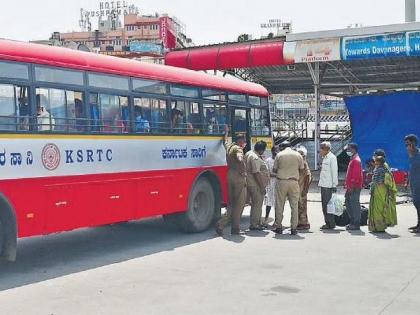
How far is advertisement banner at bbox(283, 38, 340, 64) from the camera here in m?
19.8

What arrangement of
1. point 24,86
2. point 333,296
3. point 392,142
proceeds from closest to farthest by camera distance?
point 333,296 < point 24,86 < point 392,142

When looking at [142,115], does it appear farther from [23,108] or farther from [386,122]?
[386,122]

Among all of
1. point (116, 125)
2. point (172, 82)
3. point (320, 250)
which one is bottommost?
point (320, 250)

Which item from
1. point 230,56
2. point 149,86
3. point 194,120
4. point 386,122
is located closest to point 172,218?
point 194,120

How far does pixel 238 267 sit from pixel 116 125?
2898 millimetres

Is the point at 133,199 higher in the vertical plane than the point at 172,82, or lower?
lower

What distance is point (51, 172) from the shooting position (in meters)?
7.79

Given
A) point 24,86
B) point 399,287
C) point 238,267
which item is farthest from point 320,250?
point 24,86

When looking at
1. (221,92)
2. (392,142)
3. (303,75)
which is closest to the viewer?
(221,92)

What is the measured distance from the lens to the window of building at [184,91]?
1059cm

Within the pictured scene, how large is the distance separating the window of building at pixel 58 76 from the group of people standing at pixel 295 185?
11.2 ft

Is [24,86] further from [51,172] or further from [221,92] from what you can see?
[221,92]

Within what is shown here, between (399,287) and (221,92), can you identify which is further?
(221,92)

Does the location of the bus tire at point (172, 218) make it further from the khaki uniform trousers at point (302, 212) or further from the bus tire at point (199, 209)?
the khaki uniform trousers at point (302, 212)
